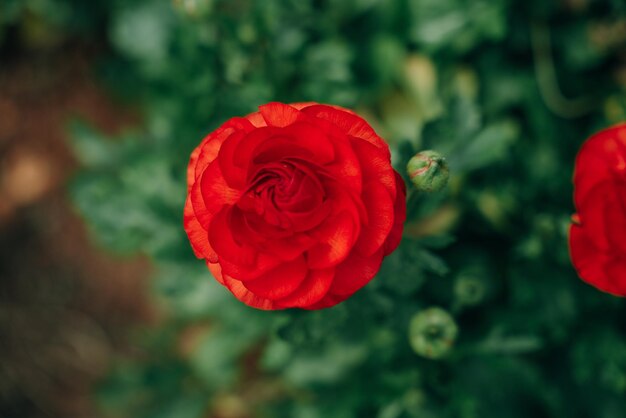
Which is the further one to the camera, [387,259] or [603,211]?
[387,259]

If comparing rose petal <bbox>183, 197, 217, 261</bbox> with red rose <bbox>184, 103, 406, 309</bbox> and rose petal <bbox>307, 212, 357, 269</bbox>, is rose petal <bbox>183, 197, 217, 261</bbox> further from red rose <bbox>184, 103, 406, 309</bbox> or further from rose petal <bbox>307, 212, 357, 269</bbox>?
rose petal <bbox>307, 212, 357, 269</bbox>

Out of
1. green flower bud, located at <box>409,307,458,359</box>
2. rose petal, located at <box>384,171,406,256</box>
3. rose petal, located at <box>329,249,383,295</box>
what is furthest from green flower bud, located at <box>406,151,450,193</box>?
green flower bud, located at <box>409,307,458,359</box>

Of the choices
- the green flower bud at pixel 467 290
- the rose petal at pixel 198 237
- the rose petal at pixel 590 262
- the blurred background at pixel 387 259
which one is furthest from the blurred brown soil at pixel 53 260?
the rose petal at pixel 590 262

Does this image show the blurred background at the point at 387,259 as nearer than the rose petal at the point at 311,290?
No

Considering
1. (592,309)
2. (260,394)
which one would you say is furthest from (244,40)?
(260,394)

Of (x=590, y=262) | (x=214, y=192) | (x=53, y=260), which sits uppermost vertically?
(x=53, y=260)

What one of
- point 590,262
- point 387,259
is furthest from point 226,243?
point 590,262

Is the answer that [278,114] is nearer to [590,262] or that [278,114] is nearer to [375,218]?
→ [375,218]

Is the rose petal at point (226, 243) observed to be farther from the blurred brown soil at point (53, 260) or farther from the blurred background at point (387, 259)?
the blurred brown soil at point (53, 260)

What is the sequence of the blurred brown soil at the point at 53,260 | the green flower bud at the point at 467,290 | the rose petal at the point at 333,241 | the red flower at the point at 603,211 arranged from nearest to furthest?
the rose petal at the point at 333,241
the red flower at the point at 603,211
the green flower bud at the point at 467,290
the blurred brown soil at the point at 53,260
